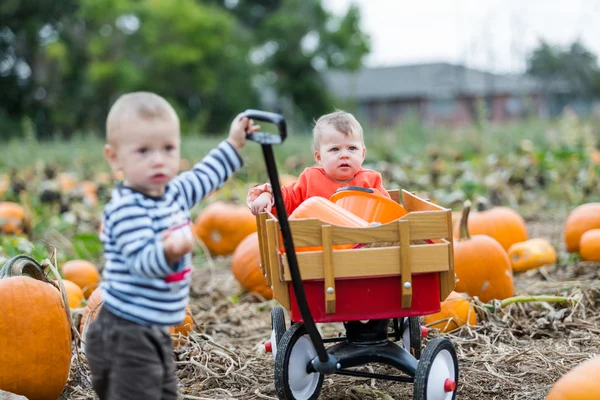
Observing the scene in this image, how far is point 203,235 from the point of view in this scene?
21.8 ft

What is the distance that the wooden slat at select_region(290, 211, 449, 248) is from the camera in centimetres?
255

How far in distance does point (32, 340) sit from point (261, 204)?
3.65 feet

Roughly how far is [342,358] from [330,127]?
99 centimetres

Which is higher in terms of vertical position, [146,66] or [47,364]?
[146,66]

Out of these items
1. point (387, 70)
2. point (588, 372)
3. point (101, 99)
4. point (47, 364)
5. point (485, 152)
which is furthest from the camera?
point (387, 70)

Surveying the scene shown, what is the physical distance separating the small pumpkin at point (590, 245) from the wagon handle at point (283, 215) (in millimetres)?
2999

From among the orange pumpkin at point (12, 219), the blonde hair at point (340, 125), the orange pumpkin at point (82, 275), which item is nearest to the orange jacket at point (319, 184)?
the blonde hair at point (340, 125)

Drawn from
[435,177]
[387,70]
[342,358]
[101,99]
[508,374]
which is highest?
[387,70]

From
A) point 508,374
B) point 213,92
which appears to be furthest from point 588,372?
point 213,92

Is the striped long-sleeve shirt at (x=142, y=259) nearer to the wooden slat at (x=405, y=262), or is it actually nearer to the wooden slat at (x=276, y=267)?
the wooden slat at (x=276, y=267)

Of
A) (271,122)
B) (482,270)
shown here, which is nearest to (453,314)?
(482,270)

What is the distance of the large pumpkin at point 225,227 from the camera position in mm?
6480

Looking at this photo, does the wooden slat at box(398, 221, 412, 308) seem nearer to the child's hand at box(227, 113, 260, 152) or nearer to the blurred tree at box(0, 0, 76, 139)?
the child's hand at box(227, 113, 260, 152)

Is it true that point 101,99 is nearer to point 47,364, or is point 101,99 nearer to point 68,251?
point 68,251
